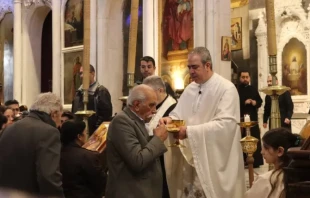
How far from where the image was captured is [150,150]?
13.2 ft

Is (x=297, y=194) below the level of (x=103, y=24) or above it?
below

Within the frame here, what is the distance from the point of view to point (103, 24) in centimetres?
1501

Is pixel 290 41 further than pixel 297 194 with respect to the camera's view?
Yes

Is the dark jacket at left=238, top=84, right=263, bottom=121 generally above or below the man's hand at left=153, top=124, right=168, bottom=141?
above

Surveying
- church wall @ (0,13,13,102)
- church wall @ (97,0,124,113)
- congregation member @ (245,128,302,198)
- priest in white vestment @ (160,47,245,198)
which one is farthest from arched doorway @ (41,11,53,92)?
congregation member @ (245,128,302,198)

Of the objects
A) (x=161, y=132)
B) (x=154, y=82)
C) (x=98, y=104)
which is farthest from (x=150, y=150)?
(x=98, y=104)

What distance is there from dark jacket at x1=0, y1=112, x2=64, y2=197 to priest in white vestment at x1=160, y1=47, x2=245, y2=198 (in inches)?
39.5

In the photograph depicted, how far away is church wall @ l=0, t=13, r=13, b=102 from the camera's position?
18.8 meters

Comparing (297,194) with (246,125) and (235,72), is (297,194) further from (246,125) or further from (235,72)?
(235,72)

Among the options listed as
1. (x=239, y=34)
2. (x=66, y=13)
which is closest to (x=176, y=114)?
(x=239, y=34)

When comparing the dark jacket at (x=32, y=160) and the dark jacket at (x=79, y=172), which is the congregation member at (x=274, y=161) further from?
the dark jacket at (x=79, y=172)

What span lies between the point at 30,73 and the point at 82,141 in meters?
13.3

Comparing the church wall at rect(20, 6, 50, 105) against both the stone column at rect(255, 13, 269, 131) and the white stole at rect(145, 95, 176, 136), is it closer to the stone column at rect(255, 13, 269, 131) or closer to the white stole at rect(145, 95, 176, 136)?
the stone column at rect(255, 13, 269, 131)

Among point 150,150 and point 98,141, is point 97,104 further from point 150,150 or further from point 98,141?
point 150,150
